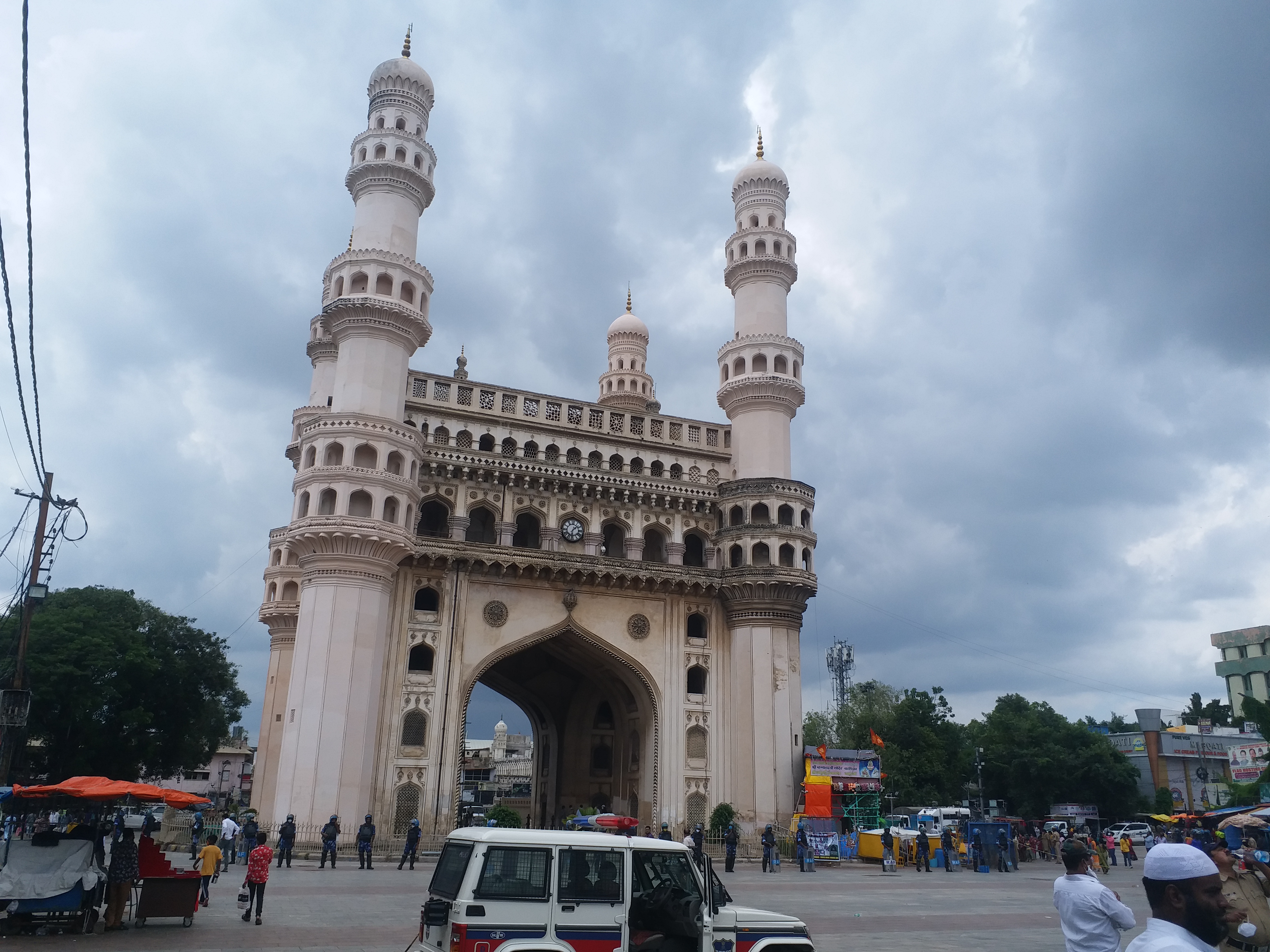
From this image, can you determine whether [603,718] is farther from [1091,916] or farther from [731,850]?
[1091,916]

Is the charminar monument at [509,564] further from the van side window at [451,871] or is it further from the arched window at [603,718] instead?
the van side window at [451,871]

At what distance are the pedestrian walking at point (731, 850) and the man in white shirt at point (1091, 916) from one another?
24.2m

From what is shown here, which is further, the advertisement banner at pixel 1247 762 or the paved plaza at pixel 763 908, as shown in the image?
the advertisement banner at pixel 1247 762

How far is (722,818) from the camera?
3678 cm

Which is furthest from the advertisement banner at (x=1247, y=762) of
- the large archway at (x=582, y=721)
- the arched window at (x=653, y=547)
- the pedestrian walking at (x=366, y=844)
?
the pedestrian walking at (x=366, y=844)

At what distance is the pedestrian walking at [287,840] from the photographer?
27.2 metres

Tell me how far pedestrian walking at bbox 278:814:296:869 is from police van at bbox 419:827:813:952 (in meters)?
20.2

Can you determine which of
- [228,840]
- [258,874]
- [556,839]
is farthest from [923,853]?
[556,839]

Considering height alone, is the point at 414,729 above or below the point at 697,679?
below

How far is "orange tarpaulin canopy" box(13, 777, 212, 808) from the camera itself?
14477mm

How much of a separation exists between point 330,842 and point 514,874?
2146 centimetres

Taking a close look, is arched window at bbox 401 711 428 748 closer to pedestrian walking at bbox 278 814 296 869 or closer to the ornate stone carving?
the ornate stone carving

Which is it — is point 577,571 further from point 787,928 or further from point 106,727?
point 787,928

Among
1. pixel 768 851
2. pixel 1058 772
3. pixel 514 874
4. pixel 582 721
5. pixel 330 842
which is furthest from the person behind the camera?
pixel 1058 772
